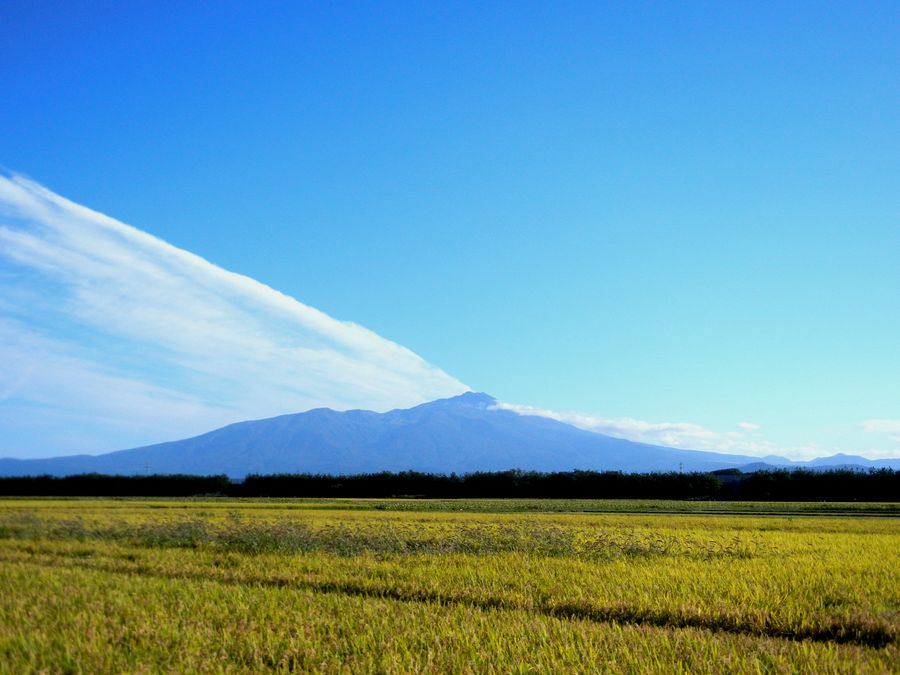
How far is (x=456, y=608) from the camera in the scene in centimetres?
1005

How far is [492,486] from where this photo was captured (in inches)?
3492

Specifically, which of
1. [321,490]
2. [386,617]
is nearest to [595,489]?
[321,490]

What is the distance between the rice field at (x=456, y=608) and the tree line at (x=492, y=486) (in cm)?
6429

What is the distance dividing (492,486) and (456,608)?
8021 centimetres

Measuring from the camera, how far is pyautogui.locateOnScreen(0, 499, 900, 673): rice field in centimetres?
741

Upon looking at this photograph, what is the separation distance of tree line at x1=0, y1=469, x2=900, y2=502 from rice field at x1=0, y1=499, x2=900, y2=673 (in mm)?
64293

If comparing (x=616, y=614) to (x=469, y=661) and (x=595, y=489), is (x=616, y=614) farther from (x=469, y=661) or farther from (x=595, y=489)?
(x=595, y=489)

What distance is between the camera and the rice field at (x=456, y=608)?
7410 millimetres

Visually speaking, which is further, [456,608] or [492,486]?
[492,486]

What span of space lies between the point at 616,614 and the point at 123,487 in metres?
94.6

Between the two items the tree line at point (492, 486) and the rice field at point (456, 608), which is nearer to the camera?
the rice field at point (456, 608)

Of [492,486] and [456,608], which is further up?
[492,486]

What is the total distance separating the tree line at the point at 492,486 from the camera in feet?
251

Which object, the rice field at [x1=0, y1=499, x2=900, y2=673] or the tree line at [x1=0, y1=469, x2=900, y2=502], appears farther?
the tree line at [x1=0, y1=469, x2=900, y2=502]
